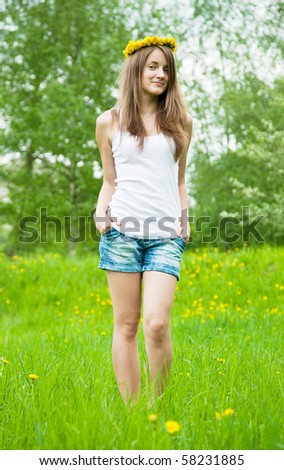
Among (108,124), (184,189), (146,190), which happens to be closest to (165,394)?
(146,190)

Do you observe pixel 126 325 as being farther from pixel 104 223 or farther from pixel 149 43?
pixel 149 43

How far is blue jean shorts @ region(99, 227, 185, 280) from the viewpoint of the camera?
2.61 metres

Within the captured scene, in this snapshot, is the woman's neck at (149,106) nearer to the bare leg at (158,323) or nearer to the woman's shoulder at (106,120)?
the woman's shoulder at (106,120)

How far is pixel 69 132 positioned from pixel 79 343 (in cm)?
1005

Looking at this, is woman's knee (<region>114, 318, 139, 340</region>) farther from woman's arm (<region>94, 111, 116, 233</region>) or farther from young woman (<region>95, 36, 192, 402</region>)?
woman's arm (<region>94, 111, 116, 233</region>)

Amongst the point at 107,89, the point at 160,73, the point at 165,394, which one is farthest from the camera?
the point at 107,89

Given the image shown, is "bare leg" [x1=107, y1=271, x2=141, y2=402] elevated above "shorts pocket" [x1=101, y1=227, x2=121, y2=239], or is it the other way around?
"shorts pocket" [x1=101, y1=227, x2=121, y2=239]

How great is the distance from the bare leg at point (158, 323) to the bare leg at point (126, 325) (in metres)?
0.10

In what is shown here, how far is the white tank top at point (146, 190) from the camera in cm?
265

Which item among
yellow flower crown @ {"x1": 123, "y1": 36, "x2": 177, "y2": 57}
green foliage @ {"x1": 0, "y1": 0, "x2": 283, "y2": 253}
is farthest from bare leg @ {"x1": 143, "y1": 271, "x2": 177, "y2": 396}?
green foliage @ {"x1": 0, "y1": 0, "x2": 283, "y2": 253}

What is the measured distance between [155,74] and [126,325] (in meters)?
1.22

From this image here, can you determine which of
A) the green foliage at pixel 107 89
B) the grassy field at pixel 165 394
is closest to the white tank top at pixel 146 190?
the grassy field at pixel 165 394

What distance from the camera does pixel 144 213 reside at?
2648 mm

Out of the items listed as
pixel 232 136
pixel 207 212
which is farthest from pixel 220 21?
pixel 207 212
